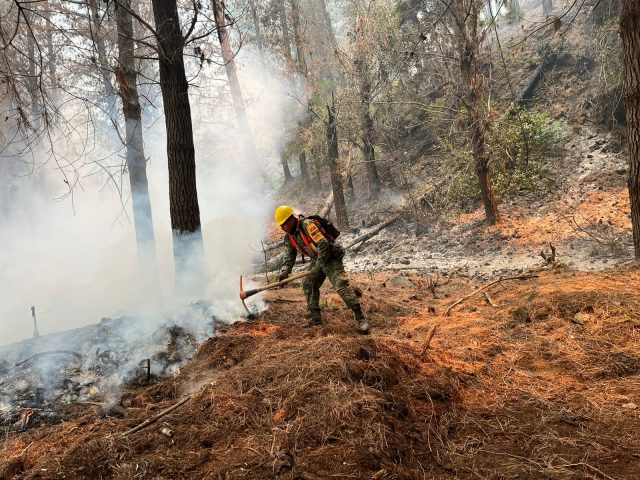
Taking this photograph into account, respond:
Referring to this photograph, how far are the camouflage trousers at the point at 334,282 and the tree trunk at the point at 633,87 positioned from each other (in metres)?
4.37

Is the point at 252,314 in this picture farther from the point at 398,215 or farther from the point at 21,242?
the point at 21,242

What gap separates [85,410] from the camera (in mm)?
4152

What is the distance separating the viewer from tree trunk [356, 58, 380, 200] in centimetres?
1652

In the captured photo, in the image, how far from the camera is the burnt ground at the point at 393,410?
2.74 metres

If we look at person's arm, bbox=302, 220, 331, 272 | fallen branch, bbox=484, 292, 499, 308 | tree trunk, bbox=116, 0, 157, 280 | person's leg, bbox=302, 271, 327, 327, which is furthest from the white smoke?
fallen branch, bbox=484, 292, 499, 308

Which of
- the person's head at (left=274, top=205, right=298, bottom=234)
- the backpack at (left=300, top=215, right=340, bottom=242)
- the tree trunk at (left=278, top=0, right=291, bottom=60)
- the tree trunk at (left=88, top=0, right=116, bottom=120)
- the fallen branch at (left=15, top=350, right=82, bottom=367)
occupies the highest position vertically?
the tree trunk at (left=278, top=0, right=291, bottom=60)

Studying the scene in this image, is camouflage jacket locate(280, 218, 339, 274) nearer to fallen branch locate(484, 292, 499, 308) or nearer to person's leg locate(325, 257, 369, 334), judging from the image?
person's leg locate(325, 257, 369, 334)

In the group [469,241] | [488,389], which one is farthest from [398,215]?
[488,389]

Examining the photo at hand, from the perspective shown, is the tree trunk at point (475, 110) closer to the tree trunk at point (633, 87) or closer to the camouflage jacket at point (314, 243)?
the tree trunk at point (633, 87)

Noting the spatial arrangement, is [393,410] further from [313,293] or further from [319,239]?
[313,293]

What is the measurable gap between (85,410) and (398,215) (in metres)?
12.1

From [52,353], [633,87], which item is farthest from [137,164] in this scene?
[633,87]

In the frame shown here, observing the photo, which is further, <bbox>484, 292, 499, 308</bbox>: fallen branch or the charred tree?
the charred tree

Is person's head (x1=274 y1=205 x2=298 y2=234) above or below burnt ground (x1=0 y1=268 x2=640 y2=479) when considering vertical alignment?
above
